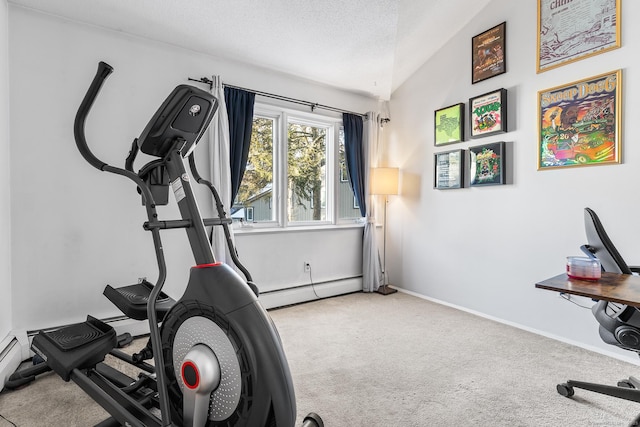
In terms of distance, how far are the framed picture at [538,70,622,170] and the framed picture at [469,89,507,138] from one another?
0.28 m

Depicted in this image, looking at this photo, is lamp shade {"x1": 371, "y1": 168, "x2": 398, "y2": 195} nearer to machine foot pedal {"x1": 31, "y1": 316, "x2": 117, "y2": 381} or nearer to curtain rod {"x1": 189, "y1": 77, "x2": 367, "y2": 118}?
curtain rod {"x1": 189, "y1": 77, "x2": 367, "y2": 118}

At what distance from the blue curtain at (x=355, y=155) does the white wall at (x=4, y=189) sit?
295 centimetres

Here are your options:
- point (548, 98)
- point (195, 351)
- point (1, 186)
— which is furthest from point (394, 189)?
point (1, 186)

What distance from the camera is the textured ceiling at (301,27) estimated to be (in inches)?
95.1

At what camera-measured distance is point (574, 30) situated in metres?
2.50

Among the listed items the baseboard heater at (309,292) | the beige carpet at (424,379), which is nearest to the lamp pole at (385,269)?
the baseboard heater at (309,292)

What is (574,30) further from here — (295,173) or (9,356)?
(9,356)

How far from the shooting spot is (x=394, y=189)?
12.9ft

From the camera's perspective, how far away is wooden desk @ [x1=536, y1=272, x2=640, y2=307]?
4.12 ft

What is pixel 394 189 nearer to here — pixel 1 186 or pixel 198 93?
pixel 198 93

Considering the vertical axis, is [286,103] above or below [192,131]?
above

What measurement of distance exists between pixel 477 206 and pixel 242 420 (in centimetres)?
283

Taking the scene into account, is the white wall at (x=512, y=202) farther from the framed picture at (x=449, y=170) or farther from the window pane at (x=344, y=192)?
the window pane at (x=344, y=192)

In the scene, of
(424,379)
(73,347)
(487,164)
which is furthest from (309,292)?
(73,347)
